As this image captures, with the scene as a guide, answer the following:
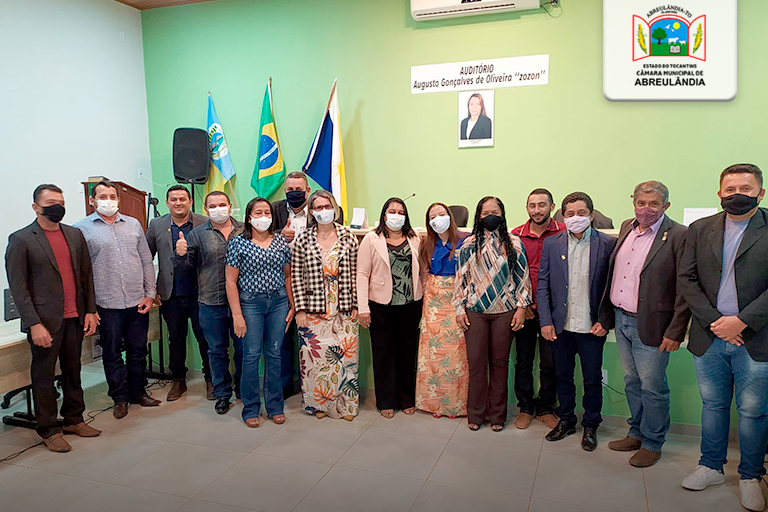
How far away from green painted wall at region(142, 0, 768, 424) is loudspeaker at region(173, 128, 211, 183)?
363 millimetres

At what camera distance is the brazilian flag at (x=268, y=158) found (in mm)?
5086

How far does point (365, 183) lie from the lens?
16.5ft

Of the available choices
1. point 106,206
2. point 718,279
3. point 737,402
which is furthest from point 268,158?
point 737,402

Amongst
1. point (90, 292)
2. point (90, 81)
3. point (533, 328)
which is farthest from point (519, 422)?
point (90, 81)

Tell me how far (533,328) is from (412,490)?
4.33ft

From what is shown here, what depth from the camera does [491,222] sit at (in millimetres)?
3393

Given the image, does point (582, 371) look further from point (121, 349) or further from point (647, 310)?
point (121, 349)

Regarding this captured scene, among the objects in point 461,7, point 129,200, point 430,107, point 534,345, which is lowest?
point 534,345

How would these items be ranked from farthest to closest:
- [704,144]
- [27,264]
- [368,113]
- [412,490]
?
[368,113] → [704,144] → [27,264] → [412,490]

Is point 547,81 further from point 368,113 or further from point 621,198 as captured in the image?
point 368,113

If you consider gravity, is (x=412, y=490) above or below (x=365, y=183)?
below

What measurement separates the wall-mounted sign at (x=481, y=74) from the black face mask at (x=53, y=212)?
2868 mm

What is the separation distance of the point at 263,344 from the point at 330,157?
6.17ft

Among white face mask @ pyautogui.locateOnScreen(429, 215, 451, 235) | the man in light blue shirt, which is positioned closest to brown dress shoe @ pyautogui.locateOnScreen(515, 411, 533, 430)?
white face mask @ pyautogui.locateOnScreen(429, 215, 451, 235)
